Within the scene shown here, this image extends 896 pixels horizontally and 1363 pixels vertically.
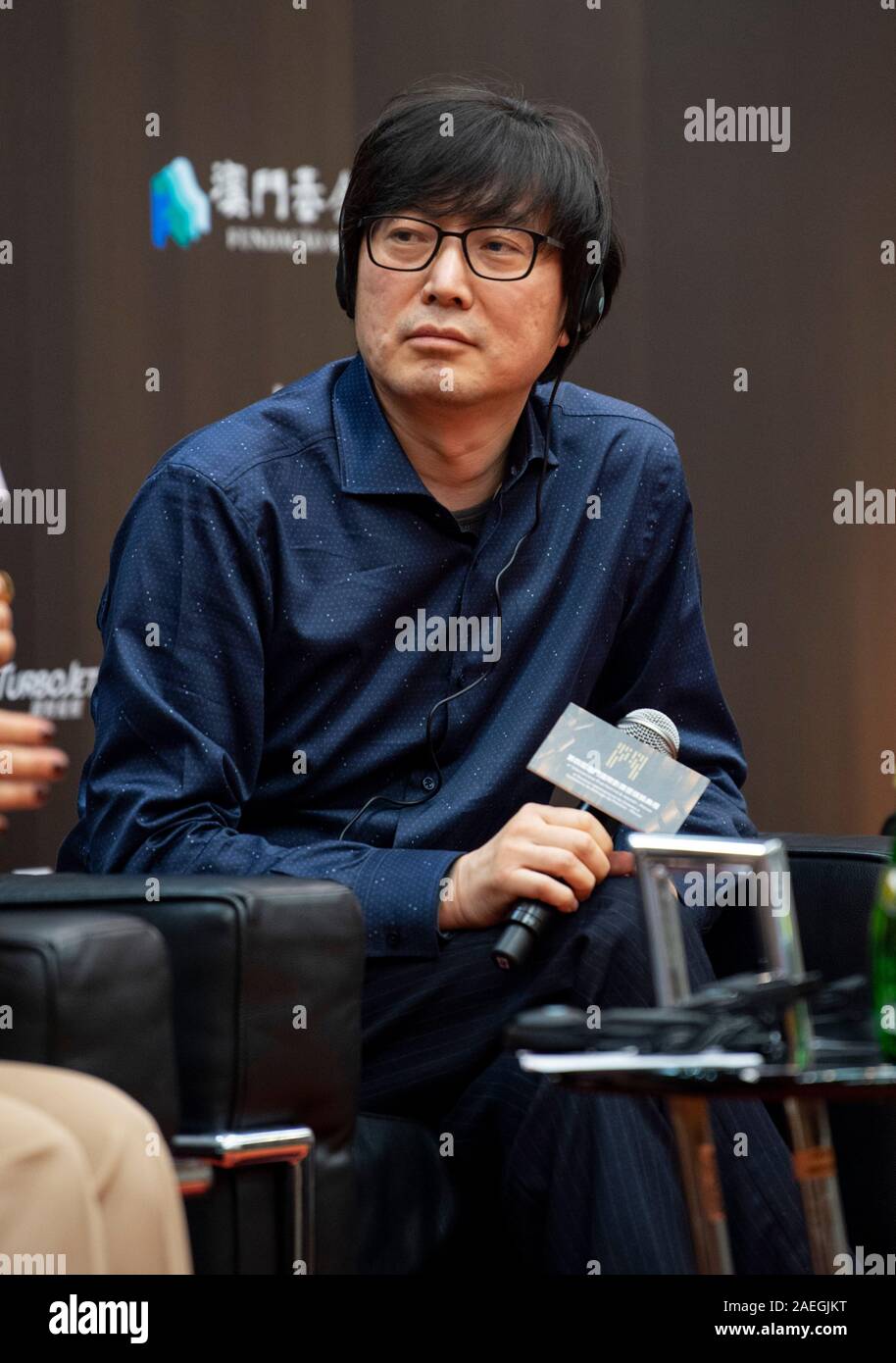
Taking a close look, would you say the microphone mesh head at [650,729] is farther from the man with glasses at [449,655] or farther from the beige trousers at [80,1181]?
the beige trousers at [80,1181]

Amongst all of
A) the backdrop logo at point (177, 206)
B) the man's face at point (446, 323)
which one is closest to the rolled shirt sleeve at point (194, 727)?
the man's face at point (446, 323)

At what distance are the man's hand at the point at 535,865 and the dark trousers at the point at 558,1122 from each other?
0.11ft

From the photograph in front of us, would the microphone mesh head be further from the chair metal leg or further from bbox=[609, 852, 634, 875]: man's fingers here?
the chair metal leg

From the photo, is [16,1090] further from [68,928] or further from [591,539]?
[591,539]

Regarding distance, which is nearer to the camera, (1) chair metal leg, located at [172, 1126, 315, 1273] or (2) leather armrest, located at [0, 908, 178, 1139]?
Result: (2) leather armrest, located at [0, 908, 178, 1139]

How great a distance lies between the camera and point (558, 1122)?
154 cm

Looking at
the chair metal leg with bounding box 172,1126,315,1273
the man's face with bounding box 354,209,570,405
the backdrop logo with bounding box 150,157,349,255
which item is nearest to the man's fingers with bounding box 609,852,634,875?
the chair metal leg with bounding box 172,1126,315,1273

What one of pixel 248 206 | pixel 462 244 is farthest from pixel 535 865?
pixel 248 206

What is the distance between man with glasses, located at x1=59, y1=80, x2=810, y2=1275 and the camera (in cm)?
164

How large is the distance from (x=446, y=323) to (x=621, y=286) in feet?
3.65

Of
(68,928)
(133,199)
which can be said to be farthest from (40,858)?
(68,928)

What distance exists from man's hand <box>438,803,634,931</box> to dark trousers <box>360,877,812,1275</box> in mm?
35

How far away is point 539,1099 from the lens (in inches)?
61.3

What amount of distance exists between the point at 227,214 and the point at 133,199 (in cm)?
15
